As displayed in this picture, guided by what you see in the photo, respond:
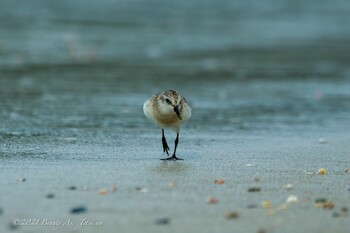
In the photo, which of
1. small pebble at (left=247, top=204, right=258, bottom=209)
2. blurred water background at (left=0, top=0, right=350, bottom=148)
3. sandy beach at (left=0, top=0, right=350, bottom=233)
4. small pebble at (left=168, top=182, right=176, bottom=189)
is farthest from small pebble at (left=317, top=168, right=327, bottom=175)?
blurred water background at (left=0, top=0, right=350, bottom=148)

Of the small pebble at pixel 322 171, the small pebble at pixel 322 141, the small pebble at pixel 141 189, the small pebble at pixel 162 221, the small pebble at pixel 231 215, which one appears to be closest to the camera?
the small pebble at pixel 162 221

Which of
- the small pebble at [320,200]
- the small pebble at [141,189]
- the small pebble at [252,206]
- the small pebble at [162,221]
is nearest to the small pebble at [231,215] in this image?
the small pebble at [252,206]

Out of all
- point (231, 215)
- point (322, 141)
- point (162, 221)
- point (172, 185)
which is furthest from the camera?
point (322, 141)

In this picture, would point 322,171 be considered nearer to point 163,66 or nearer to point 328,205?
point 328,205

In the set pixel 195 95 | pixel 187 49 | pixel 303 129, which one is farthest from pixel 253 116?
pixel 187 49

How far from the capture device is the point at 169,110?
820cm

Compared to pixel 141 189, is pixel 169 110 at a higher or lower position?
higher

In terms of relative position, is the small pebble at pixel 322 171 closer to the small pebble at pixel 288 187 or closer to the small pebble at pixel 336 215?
the small pebble at pixel 288 187

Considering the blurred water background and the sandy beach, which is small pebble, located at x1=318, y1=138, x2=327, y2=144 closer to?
the sandy beach

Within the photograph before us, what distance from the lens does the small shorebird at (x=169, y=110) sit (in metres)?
8.12

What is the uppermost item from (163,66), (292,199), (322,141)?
(163,66)

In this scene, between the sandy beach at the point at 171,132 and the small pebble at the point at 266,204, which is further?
the small pebble at the point at 266,204

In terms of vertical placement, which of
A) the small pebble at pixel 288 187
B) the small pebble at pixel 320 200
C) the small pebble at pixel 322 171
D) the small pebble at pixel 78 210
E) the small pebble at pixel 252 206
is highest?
the small pebble at pixel 78 210

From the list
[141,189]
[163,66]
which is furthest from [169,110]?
[163,66]
